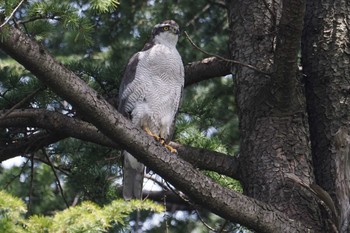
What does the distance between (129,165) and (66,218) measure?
221 cm

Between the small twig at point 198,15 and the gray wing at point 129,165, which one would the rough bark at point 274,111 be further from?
the small twig at point 198,15

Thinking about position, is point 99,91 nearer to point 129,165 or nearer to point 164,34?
point 129,165

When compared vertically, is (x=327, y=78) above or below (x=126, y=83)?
below

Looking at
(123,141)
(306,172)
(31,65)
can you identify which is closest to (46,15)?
(31,65)

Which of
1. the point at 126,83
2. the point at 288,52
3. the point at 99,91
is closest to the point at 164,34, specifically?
the point at 126,83

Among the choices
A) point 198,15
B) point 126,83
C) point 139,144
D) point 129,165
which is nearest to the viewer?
point 139,144

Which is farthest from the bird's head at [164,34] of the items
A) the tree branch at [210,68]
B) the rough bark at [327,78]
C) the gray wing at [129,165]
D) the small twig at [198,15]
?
the small twig at [198,15]

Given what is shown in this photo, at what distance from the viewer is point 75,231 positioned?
3502 mm

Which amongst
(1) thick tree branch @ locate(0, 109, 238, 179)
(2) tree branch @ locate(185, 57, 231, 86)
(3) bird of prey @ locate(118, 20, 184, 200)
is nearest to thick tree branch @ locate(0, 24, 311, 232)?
(1) thick tree branch @ locate(0, 109, 238, 179)

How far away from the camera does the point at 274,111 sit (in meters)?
4.73

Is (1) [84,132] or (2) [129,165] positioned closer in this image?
(1) [84,132]

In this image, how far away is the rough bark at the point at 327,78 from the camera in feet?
15.6

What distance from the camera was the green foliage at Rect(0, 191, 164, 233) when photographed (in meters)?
3.51

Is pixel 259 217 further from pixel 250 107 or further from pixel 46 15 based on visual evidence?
pixel 46 15
